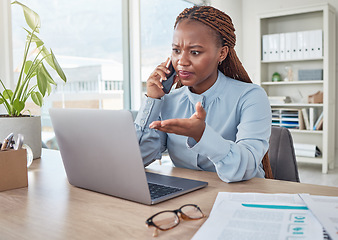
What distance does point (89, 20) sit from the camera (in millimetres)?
3232

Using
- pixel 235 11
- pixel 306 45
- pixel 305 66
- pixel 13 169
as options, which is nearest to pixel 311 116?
pixel 305 66

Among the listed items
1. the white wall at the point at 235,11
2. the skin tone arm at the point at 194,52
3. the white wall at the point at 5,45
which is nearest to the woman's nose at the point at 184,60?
the skin tone arm at the point at 194,52

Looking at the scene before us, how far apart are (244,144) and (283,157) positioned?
16.1 inches

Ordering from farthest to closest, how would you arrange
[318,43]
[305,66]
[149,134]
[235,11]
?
1. [235,11]
2. [305,66]
3. [318,43]
4. [149,134]

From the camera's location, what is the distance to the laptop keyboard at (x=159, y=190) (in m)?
0.84

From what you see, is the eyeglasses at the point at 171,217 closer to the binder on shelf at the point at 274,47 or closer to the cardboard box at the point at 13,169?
the cardboard box at the point at 13,169

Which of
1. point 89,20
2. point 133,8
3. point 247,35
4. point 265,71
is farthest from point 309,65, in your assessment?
point 89,20

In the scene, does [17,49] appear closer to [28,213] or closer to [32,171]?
[32,171]

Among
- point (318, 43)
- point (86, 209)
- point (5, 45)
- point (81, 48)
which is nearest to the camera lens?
point (86, 209)

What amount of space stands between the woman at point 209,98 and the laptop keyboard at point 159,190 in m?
0.17

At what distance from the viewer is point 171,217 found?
0.68 meters

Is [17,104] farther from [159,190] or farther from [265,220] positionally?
[265,220]

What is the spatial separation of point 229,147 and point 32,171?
0.69 meters

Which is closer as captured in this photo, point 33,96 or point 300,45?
point 33,96
